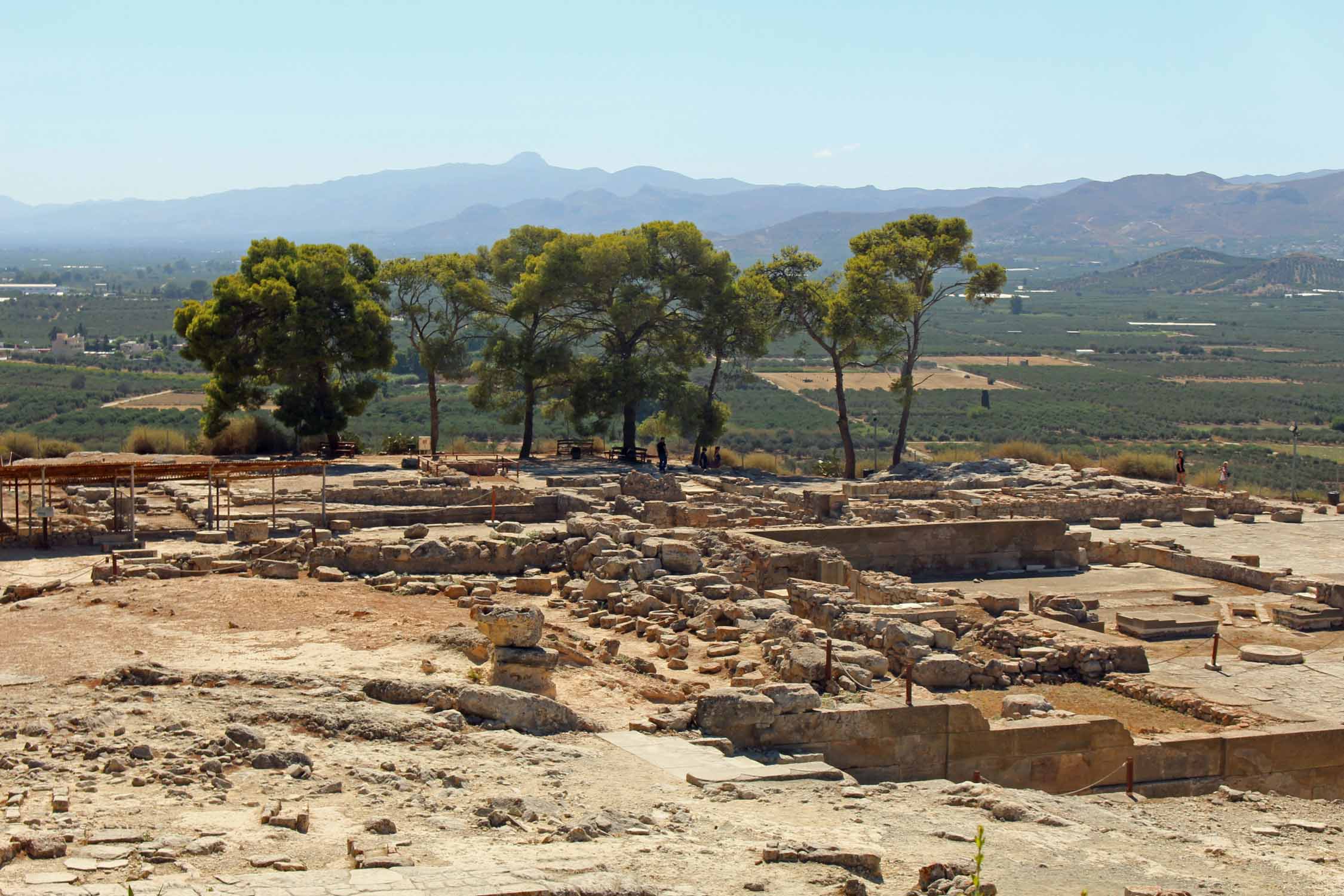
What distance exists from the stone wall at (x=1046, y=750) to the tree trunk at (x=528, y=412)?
25.9 meters

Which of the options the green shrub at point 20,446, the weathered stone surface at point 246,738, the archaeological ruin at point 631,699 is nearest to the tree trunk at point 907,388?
the archaeological ruin at point 631,699

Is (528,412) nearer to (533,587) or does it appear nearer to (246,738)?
(533,587)

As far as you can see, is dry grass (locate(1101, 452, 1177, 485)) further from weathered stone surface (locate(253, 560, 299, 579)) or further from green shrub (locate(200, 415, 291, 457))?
weathered stone surface (locate(253, 560, 299, 579))

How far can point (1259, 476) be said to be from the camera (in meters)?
52.0

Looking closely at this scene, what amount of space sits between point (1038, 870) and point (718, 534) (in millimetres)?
14520

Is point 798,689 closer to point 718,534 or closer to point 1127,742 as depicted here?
point 1127,742

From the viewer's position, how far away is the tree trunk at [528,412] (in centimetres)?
4009

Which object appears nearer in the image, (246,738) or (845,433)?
(246,738)

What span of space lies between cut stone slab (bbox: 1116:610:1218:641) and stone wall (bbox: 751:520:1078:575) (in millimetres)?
4474

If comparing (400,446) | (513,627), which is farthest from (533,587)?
(400,446)

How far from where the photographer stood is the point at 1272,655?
64.2 ft

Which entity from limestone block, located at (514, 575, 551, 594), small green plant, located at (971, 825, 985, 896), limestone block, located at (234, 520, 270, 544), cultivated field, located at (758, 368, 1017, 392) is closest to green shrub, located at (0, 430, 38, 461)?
limestone block, located at (234, 520, 270, 544)

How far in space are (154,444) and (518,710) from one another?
27102 millimetres

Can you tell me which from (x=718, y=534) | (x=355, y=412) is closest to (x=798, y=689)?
(x=718, y=534)
